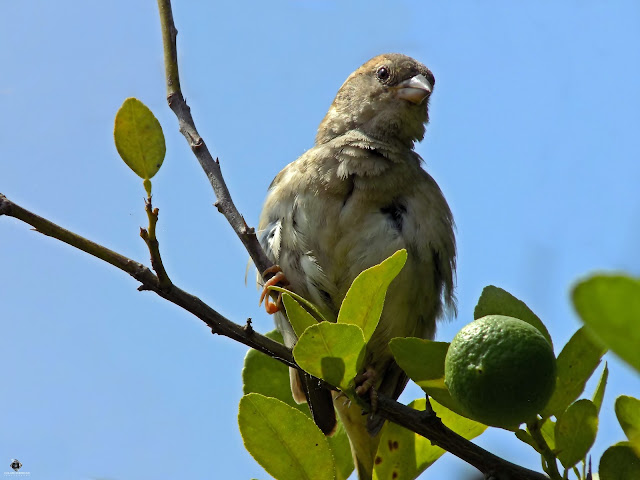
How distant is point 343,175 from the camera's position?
3.00 metres

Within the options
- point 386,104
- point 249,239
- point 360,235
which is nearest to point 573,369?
point 249,239

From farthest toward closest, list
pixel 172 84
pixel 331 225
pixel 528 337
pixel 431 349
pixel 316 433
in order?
pixel 331 225, pixel 172 84, pixel 316 433, pixel 431 349, pixel 528 337

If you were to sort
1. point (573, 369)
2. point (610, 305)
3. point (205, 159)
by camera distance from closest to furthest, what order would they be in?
point (610, 305), point (573, 369), point (205, 159)

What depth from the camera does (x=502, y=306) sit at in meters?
1.45

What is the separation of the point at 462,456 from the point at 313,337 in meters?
0.46

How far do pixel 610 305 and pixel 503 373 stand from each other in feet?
2.24

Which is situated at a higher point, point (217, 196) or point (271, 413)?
point (217, 196)

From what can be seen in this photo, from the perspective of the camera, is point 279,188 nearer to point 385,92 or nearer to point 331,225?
point 331,225

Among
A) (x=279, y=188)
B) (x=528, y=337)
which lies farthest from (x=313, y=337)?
(x=279, y=188)

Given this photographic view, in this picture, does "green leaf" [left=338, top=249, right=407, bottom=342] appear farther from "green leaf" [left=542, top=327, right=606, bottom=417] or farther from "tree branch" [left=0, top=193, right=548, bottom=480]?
"green leaf" [left=542, top=327, right=606, bottom=417]

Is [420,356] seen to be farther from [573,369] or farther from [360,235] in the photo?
[360,235]

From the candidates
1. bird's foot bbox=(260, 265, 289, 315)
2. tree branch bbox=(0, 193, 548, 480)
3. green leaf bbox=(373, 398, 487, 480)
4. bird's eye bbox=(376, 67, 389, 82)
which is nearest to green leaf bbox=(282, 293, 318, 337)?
tree branch bbox=(0, 193, 548, 480)

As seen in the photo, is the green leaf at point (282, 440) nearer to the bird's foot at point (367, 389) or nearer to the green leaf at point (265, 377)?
the bird's foot at point (367, 389)

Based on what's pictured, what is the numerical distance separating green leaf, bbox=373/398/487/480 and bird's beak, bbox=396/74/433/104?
206 cm
